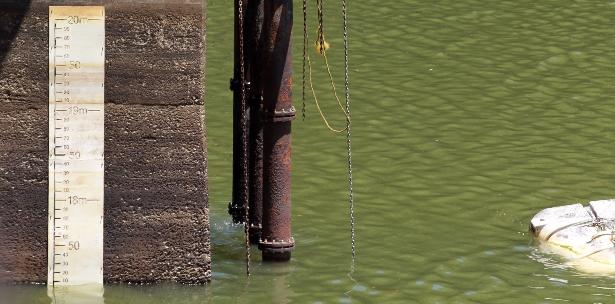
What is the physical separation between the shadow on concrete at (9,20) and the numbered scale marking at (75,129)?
0.23 metres

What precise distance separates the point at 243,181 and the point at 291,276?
1298 millimetres

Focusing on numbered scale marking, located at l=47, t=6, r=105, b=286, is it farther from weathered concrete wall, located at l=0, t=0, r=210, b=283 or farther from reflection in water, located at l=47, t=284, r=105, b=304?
reflection in water, located at l=47, t=284, r=105, b=304

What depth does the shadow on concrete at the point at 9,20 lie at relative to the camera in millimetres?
12914

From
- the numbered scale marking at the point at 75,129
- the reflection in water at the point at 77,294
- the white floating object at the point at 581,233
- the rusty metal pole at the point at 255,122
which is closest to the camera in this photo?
the reflection in water at the point at 77,294

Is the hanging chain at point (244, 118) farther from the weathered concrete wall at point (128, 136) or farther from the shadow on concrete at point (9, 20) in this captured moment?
the shadow on concrete at point (9, 20)

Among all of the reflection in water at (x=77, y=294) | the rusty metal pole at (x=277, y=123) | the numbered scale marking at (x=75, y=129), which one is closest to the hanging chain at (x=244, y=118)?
the rusty metal pole at (x=277, y=123)

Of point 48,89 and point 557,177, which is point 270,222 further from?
point 557,177

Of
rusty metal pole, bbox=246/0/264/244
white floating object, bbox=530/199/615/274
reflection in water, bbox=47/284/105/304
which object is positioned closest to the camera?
reflection in water, bbox=47/284/105/304

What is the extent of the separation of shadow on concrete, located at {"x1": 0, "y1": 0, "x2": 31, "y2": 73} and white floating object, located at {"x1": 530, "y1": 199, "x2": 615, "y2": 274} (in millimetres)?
4883

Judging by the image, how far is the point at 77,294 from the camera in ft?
42.5

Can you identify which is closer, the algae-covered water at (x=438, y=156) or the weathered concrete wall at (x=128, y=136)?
the weathered concrete wall at (x=128, y=136)

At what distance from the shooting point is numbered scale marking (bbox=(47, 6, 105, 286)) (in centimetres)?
1295

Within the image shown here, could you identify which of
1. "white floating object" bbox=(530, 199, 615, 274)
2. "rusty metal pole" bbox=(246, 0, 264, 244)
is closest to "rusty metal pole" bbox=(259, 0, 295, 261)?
"rusty metal pole" bbox=(246, 0, 264, 244)

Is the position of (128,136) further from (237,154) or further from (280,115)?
(237,154)
